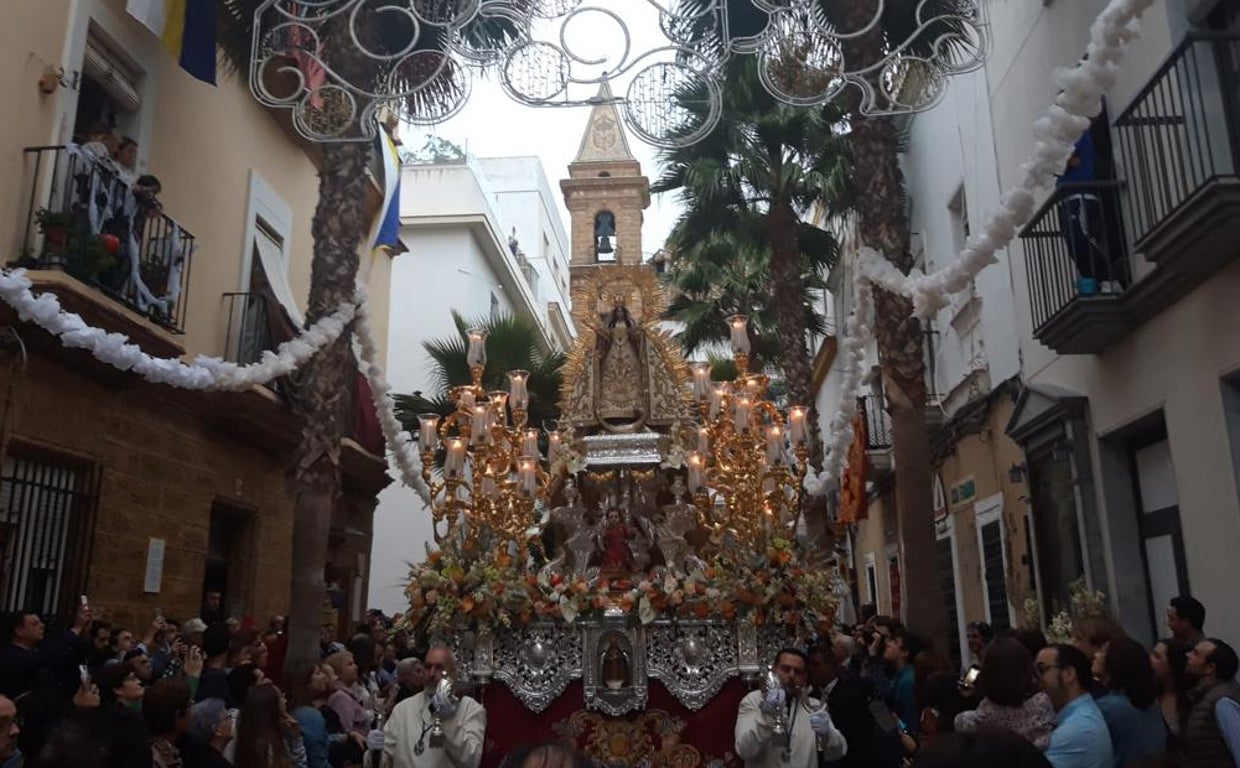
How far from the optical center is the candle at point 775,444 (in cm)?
825

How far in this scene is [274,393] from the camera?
12453 millimetres

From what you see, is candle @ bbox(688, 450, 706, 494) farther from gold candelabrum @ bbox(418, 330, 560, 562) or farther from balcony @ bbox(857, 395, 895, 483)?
balcony @ bbox(857, 395, 895, 483)

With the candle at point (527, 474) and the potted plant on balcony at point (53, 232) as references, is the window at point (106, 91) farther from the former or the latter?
the candle at point (527, 474)

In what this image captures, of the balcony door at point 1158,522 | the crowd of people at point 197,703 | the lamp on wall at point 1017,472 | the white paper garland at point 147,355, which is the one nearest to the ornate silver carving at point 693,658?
the crowd of people at point 197,703

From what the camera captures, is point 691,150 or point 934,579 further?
point 691,150

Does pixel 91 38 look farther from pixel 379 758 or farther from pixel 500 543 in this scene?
pixel 379 758

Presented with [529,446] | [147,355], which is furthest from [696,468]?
[147,355]

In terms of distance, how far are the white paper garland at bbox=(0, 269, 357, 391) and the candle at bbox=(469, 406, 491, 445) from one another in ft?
5.58

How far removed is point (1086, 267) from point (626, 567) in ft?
16.0

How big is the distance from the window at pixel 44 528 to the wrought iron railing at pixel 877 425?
12906 millimetres

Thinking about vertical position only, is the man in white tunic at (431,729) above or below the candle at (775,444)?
below

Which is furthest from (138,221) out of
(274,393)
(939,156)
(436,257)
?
(436,257)

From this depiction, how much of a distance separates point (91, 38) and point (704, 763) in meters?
8.79

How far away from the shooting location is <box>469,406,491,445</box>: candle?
8.40 m
